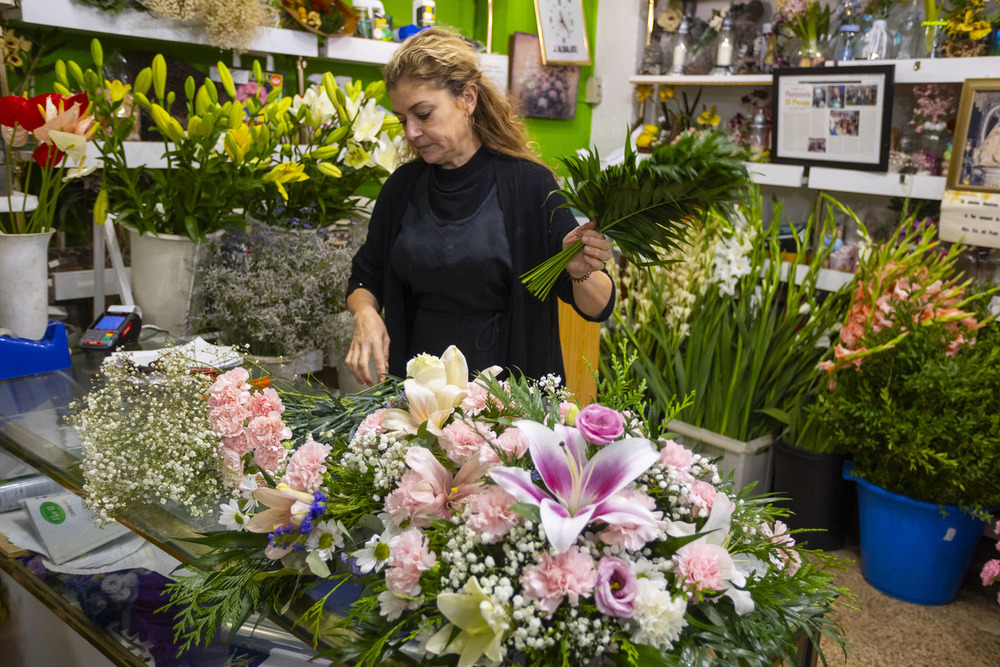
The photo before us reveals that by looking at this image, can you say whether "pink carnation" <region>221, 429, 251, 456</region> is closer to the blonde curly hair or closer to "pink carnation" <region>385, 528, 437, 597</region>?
"pink carnation" <region>385, 528, 437, 597</region>

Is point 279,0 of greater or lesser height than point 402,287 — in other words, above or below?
above

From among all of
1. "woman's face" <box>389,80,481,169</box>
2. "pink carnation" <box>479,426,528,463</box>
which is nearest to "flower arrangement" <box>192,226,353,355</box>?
"woman's face" <box>389,80,481,169</box>

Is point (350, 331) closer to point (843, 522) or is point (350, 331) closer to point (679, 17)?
point (843, 522)

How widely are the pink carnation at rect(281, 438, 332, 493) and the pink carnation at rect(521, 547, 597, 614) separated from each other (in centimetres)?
29

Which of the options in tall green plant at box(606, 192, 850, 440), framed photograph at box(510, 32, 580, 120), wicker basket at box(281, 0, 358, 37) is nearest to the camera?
wicker basket at box(281, 0, 358, 37)

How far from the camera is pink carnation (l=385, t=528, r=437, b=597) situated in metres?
0.73

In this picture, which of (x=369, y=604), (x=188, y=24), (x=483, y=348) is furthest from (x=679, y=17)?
(x=369, y=604)

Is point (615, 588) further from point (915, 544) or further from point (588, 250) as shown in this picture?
point (915, 544)

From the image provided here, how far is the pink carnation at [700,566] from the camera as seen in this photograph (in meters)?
0.72

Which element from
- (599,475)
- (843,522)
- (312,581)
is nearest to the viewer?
(599,475)

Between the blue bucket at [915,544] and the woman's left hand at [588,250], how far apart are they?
1719mm

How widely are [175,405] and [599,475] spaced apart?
2.24 feet

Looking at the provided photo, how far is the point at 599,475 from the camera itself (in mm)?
723

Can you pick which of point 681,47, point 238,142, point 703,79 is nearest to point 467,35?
point 681,47
